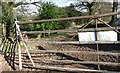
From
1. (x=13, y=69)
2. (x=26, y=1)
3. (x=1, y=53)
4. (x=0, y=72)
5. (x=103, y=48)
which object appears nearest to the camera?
(x=0, y=72)

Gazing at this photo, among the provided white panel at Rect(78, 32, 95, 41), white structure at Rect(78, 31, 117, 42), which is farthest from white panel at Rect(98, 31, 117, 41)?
white panel at Rect(78, 32, 95, 41)

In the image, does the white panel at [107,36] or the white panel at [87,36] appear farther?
the white panel at [87,36]

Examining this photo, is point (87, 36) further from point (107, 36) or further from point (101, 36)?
point (107, 36)

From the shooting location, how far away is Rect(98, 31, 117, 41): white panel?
5074mm

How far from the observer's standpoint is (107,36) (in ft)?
16.9

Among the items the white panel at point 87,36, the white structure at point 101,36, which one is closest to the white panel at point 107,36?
the white structure at point 101,36

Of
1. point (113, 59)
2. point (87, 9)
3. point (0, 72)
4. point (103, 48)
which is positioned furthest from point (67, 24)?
point (0, 72)

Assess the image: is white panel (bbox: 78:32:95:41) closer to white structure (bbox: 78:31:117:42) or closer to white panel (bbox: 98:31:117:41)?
white structure (bbox: 78:31:117:42)

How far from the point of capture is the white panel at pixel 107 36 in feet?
16.6

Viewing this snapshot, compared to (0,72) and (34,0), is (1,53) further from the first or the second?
(34,0)

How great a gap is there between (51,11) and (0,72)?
11.9 m

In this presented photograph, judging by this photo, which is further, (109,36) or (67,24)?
(67,24)

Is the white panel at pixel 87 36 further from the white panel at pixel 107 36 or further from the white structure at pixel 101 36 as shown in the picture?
the white panel at pixel 107 36

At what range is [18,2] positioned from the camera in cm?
2141
